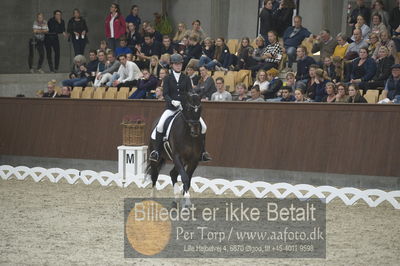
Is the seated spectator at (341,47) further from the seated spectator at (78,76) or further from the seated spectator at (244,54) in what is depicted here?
the seated spectator at (78,76)

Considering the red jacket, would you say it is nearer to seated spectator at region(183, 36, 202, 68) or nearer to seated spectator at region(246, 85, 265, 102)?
seated spectator at region(183, 36, 202, 68)

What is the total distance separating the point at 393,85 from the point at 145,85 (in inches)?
204

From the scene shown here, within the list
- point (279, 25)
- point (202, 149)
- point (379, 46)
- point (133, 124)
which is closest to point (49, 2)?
point (279, 25)

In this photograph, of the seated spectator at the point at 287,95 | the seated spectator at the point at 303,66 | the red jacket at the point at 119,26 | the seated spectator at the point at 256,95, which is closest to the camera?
the seated spectator at the point at 287,95

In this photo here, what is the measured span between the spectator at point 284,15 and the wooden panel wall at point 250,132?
12.9 ft

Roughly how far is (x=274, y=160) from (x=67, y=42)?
33.0ft

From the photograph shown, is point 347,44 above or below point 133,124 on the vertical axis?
above

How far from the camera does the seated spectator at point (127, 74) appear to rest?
1748 centimetres

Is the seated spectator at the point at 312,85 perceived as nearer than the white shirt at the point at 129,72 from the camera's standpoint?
Yes

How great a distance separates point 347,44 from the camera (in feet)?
52.0

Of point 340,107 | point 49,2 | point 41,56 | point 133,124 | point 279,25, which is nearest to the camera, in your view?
point 340,107

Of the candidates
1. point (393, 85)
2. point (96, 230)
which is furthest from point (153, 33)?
point (96, 230)

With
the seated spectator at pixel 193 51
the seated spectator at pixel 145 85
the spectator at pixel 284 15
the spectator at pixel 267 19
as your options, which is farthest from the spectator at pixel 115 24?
the spectator at pixel 284 15

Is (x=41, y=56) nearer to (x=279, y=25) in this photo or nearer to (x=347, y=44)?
(x=279, y=25)
